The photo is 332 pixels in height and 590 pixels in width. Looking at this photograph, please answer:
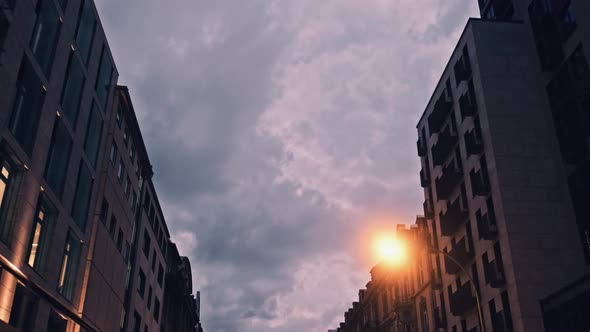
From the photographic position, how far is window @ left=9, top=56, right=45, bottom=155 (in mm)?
23891

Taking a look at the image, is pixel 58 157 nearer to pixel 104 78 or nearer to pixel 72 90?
pixel 72 90

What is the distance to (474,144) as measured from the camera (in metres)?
39.1

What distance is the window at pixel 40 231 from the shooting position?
2572cm

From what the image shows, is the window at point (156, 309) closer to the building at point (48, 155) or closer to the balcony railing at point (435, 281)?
the building at point (48, 155)

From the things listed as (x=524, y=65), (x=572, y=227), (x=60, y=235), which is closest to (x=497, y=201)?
(x=572, y=227)

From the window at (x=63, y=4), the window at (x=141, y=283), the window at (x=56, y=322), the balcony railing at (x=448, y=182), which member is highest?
the window at (x=63, y=4)

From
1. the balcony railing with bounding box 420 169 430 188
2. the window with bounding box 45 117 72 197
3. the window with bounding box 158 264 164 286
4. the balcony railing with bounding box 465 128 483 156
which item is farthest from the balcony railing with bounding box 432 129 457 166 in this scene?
the window with bounding box 158 264 164 286

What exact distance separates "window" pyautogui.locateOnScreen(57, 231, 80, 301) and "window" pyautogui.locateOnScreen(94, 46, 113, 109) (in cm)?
1052

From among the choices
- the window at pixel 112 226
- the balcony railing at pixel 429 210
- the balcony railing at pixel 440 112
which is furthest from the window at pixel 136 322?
the balcony railing at pixel 440 112

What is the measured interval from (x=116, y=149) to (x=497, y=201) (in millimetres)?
28722

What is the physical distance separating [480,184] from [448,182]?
20.3 feet

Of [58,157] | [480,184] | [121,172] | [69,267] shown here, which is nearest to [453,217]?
[480,184]

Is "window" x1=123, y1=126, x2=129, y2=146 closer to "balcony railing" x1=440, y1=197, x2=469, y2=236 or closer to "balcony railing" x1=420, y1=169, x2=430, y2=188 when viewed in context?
"balcony railing" x1=440, y1=197, x2=469, y2=236

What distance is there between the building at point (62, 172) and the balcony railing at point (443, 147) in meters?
26.9
